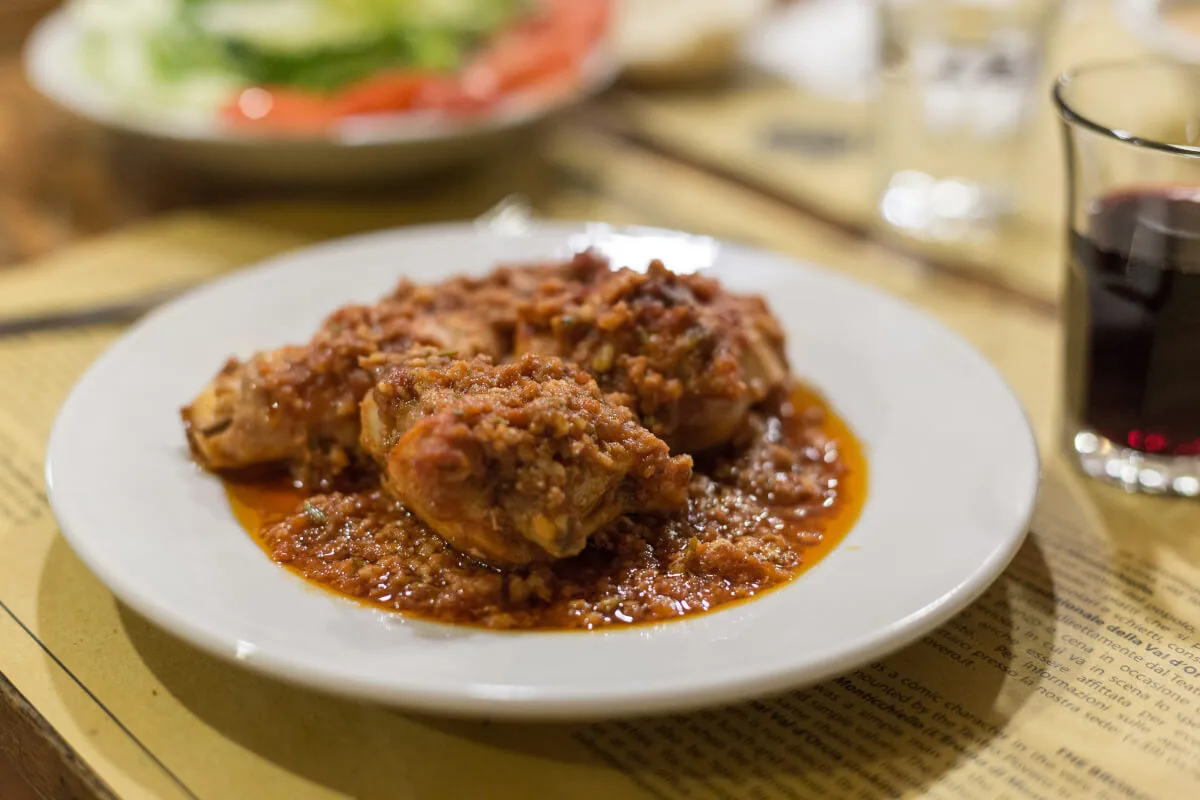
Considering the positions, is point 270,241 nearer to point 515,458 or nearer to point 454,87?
point 454,87

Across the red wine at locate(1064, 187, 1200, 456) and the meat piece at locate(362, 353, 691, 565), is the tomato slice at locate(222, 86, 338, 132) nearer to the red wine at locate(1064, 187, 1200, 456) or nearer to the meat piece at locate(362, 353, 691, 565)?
the meat piece at locate(362, 353, 691, 565)

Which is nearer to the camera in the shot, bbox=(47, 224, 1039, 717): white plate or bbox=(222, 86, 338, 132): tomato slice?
bbox=(47, 224, 1039, 717): white plate

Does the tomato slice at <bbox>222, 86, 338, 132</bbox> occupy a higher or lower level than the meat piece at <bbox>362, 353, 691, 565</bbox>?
lower

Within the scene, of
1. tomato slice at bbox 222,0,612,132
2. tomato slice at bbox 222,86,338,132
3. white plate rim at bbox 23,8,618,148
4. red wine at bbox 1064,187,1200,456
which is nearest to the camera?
red wine at bbox 1064,187,1200,456

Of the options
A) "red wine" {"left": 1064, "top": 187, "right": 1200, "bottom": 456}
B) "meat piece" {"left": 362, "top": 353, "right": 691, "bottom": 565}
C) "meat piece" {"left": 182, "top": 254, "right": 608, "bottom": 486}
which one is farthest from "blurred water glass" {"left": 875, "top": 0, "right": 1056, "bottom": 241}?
"meat piece" {"left": 362, "top": 353, "right": 691, "bottom": 565}

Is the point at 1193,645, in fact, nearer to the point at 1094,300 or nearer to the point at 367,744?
the point at 1094,300

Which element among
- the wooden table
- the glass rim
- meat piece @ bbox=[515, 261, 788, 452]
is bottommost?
the wooden table

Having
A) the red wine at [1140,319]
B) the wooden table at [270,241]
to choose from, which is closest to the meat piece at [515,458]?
the wooden table at [270,241]
